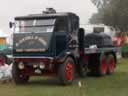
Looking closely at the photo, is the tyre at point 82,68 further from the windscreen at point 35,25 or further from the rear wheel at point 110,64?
the windscreen at point 35,25

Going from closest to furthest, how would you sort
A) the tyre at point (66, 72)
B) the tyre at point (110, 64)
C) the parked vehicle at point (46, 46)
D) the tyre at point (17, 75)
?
the parked vehicle at point (46, 46), the tyre at point (66, 72), the tyre at point (17, 75), the tyre at point (110, 64)

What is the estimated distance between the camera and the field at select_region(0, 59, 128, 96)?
15625 mm

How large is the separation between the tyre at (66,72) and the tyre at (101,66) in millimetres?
3471

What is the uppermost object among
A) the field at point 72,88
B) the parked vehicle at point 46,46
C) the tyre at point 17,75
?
the parked vehicle at point 46,46

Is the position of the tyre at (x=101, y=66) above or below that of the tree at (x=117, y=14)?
below

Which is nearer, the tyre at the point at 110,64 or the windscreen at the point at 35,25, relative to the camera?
the windscreen at the point at 35,25

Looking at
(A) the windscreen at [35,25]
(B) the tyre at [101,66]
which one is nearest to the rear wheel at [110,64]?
(B) the tyre at [101,66]

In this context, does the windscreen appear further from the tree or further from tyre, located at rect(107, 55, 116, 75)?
the tree

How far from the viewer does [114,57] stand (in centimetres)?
2339

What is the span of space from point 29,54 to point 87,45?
4.59 meters

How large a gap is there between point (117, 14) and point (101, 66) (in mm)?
25432

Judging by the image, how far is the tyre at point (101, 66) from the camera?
71.1 ft

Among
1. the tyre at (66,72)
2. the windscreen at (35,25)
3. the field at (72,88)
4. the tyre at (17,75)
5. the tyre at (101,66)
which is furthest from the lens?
the tyre at (101,66)

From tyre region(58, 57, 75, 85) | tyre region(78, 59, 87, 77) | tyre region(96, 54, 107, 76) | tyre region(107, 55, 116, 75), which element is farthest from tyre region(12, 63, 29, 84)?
tyre region(107, 55, 116, 75)
